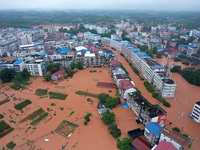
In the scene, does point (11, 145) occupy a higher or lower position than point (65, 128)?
lower

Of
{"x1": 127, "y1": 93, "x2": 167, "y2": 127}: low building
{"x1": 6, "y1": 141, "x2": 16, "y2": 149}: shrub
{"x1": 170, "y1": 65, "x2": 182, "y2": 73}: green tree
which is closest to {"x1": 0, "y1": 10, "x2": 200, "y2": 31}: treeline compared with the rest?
{"x1": 170, "y1": 65, "x2": 182, "y2": 73}: green tree

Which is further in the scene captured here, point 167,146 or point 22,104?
point 22,104

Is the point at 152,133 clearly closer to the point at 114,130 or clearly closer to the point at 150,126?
the point at 150,126

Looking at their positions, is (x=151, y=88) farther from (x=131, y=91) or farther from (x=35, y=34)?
(x=35, y=34)

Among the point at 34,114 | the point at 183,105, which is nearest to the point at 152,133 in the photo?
the point at 183,105

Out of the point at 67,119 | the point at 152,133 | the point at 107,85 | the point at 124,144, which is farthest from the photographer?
the point at 107,85

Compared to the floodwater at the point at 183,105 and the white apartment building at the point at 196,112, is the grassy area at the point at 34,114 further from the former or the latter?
the white apartment building at the point at 196,112

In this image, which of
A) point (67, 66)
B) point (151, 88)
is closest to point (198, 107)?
point (151, 88)

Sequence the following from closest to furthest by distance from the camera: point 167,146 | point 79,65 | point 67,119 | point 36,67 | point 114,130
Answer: point 167,146 < point 114,130 < point 67,119 < point 36,67 < point 79,65
